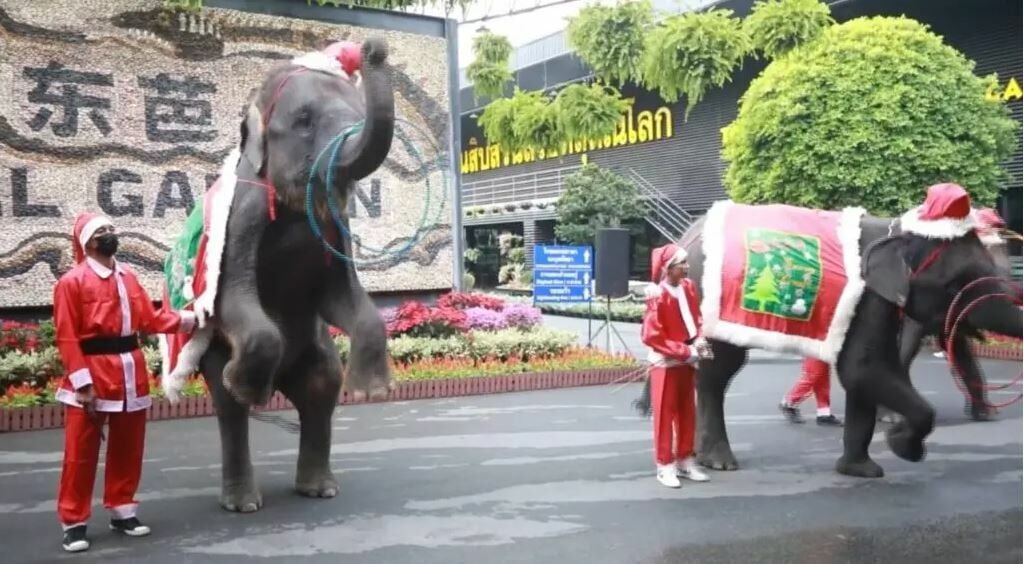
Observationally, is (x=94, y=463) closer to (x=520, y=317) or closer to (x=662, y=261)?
(x=662, y=261)

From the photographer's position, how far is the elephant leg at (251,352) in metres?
4.49

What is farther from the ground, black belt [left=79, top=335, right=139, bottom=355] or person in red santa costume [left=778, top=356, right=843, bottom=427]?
black belt [left=79, top=335, right=139, bottom=355]

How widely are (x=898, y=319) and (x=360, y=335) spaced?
3164 mm

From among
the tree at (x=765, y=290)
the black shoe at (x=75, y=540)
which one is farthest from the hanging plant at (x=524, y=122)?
the black shoe at (x=75, y=540)

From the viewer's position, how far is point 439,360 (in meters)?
10.1

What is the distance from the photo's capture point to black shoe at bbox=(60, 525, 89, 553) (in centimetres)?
432

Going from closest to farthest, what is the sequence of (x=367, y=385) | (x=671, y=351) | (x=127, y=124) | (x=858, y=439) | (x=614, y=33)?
(x=367, y=385), (x=671, y=351), (x=858, y=439), (x=127, y=124), (x=614, y=33)

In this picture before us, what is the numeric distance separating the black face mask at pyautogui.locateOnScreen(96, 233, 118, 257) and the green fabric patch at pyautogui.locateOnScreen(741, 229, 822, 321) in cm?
350

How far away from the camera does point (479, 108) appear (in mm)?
27203

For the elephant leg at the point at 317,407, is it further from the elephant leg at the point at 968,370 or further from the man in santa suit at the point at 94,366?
the elephant leg at the point at 968,370

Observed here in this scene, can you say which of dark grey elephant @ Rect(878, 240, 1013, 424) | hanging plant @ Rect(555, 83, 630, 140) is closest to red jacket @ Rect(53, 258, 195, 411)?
dark grey elephant @ Rect(878, 240, 1013, 424)

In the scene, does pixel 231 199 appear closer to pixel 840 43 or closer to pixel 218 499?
pixel 218 499

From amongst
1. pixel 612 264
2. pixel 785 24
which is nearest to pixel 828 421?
pixel 612 264

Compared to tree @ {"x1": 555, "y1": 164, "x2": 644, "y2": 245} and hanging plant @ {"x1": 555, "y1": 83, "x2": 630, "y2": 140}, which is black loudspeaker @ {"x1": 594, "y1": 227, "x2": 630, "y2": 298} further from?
tree @ {"x1": 555, "y1": 164, "x2": 644, "y2": 245}
